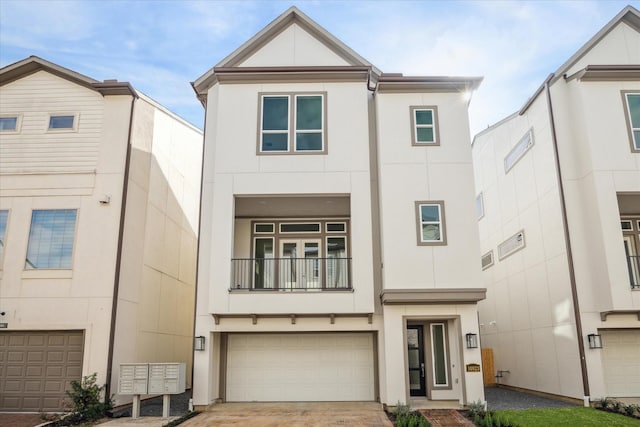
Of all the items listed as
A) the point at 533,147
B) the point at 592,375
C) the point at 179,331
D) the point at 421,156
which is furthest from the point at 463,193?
the point at 179,331

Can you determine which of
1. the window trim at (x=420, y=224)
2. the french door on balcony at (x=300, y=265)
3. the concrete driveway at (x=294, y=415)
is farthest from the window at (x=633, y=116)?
the concrete driveway at (x=294, y=415)

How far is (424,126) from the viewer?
13953mm

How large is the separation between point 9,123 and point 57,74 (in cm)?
197

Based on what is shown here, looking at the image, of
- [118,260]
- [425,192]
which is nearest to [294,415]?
[118,260]

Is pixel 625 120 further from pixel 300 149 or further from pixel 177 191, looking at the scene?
pixel 177 191

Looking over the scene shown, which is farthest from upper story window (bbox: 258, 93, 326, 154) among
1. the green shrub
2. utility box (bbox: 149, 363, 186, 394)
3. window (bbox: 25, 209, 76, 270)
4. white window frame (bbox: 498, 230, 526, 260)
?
white window frame (bbox: 498, 230, 526, 260)

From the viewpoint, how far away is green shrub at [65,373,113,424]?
11750 millimetres

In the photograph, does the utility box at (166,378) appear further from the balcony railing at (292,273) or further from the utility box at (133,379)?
the balcony railing at (292,273)

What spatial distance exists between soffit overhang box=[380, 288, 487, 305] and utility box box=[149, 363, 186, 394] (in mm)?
5516

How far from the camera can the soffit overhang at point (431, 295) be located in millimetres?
12555

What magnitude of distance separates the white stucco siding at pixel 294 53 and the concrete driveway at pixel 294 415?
9563mm

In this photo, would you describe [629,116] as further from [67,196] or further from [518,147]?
[67,196]

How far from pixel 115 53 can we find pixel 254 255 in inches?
287

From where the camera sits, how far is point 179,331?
17.1 meters
